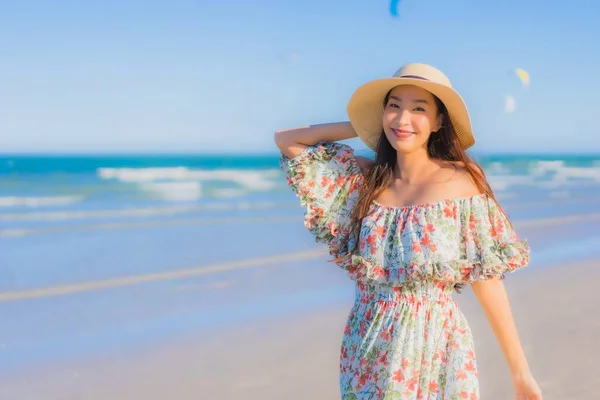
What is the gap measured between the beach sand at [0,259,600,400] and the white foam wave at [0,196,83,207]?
1281 cm

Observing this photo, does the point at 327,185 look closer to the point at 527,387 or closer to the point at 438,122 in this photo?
the point at 438,122

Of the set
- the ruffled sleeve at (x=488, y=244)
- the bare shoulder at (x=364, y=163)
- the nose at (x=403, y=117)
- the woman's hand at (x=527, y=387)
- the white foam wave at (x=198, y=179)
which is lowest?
the white foam wave at (x=198, y=179)

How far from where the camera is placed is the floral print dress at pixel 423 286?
7.80 feet

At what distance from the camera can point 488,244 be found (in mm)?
2379

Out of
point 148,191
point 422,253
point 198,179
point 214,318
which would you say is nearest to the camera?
point 422,253

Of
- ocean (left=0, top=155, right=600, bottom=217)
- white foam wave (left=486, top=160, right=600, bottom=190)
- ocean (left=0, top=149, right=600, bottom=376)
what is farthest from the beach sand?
white foam wave (left=486, top=160, right=600, bottom=190)

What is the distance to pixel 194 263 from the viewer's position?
8242 mm

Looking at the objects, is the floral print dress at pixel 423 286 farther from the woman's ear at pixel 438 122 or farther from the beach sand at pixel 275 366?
the beach sand at pixel 275 366

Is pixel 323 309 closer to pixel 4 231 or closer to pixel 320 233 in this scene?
pixel 320 233

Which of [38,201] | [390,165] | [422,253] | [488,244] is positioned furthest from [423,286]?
[38,201]

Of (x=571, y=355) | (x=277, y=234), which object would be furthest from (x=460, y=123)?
(x=277, y=234)

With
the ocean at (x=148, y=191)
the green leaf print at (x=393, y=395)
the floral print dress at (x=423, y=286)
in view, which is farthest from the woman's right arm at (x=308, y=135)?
the ocean at (x=148, y=191)

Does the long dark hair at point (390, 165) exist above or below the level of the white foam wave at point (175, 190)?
above

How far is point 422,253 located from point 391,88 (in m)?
0.62
